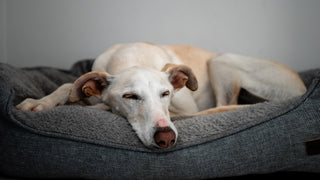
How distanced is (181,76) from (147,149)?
69 centimetres

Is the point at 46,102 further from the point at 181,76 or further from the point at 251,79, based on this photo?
the point at 251,79

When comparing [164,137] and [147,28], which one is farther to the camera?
[147,28]

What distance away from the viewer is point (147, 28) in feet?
10.4

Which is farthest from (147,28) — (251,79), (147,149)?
(147,149)

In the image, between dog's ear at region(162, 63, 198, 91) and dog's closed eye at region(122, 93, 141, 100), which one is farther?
dog's ear at region(162, 63, 198, 91)

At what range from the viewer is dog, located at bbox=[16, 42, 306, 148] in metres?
1.30

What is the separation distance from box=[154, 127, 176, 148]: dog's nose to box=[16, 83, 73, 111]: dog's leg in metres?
0.71

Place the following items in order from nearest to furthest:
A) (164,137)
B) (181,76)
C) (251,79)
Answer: (164,137) < (181,76) < (251,79)

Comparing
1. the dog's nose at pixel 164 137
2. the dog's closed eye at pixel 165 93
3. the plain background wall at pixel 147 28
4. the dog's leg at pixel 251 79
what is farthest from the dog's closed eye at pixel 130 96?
the plain background wall at pixel 147 28

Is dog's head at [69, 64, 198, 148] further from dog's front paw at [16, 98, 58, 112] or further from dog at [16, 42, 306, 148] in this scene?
dog's front paw at [16, 98, 58, 112]

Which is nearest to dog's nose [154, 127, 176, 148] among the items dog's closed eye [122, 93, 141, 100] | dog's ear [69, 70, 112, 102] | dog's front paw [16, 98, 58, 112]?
dog's closed eye [122, 93, 141, 100]

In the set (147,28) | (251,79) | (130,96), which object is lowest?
(251,79)

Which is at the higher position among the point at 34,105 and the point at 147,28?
the point at 147,28

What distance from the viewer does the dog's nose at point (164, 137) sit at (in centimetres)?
109
